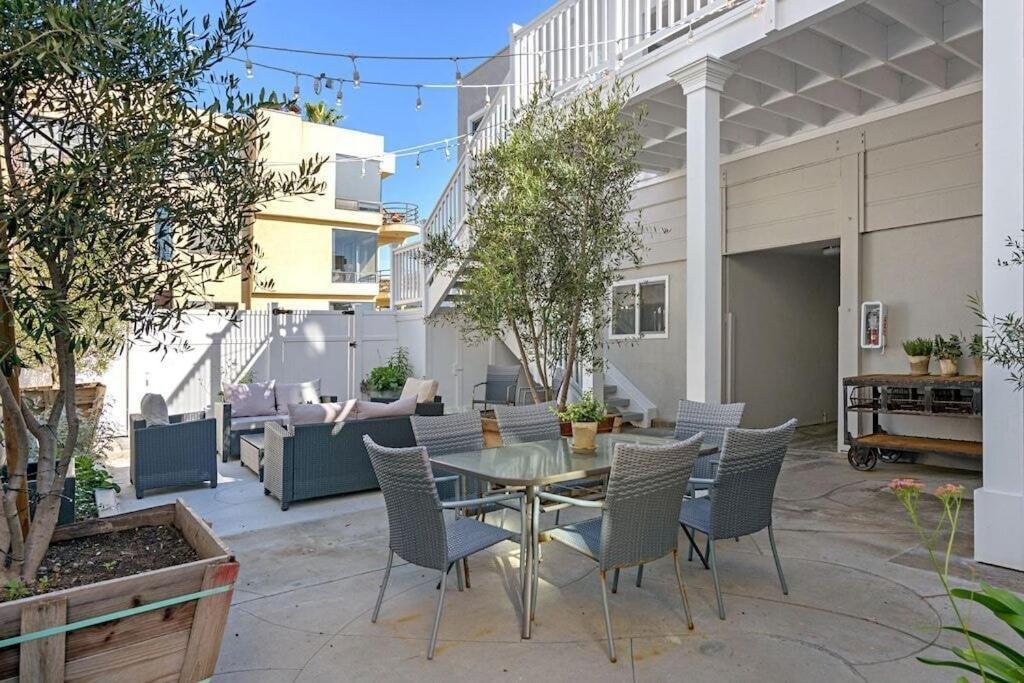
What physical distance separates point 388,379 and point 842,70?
744 cm

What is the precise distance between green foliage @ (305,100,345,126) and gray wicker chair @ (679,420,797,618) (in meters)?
21.3

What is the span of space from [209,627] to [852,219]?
7.49 meters

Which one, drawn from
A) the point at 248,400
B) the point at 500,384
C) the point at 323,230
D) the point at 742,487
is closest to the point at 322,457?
the point at 248,400

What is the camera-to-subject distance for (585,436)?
377 cm

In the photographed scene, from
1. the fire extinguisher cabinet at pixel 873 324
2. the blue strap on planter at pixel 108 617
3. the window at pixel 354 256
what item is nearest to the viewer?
the blue strap on planter at pixel 108 617

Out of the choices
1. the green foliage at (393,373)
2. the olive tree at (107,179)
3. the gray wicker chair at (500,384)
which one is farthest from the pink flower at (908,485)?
the green foliage at (393,373)

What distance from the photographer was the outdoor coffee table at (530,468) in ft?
9.81

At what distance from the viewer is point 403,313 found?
10.9 metres

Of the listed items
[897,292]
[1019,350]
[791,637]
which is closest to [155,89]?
[791,637]

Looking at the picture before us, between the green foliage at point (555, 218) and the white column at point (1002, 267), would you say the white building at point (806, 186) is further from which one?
the green foliage at point (555, 218)

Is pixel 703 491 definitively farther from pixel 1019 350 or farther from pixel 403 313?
pixel 403 313

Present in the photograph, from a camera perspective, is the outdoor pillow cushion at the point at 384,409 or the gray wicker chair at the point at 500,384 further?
the gray wicker chair at the point at 500,384

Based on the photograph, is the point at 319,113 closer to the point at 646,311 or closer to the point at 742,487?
the point at 646,311

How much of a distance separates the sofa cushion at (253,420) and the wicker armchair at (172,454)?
133cm
